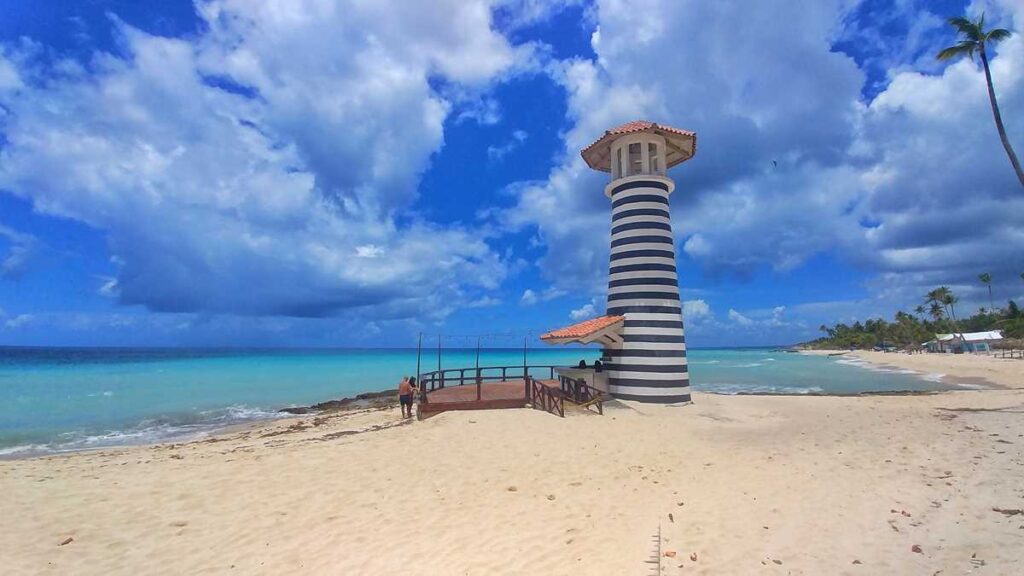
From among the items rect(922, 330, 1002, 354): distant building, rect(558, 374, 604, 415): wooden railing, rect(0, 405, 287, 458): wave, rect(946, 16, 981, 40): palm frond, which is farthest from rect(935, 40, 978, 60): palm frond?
rect(922, 330, 1002, 354): distant building

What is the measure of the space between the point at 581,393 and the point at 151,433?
14.6 metres

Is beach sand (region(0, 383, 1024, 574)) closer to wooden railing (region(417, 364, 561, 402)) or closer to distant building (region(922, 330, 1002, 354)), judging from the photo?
Answer: wooden railing (region(417, 364, 561, 402))

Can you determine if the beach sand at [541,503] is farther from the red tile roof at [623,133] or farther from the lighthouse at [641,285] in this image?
the red tile roof at [623,133]

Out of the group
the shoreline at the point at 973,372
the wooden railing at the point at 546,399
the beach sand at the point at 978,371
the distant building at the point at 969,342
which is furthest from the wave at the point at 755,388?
the distant building at the point at 969,342

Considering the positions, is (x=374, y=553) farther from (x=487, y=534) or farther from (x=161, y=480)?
(x=161, y=480)

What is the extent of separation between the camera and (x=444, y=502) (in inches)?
284

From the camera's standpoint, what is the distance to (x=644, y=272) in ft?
49.9

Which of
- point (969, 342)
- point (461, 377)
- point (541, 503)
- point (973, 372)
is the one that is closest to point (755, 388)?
point (973, 372)

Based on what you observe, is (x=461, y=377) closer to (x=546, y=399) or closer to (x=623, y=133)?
(x=546, y=399)

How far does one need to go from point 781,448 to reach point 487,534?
7015 mm

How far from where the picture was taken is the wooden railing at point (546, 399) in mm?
13289

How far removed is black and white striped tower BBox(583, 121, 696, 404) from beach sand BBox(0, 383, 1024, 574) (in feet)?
9.65

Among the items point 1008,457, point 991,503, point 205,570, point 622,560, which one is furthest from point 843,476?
point 205,570

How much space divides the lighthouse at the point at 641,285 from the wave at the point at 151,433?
41.5 ft
